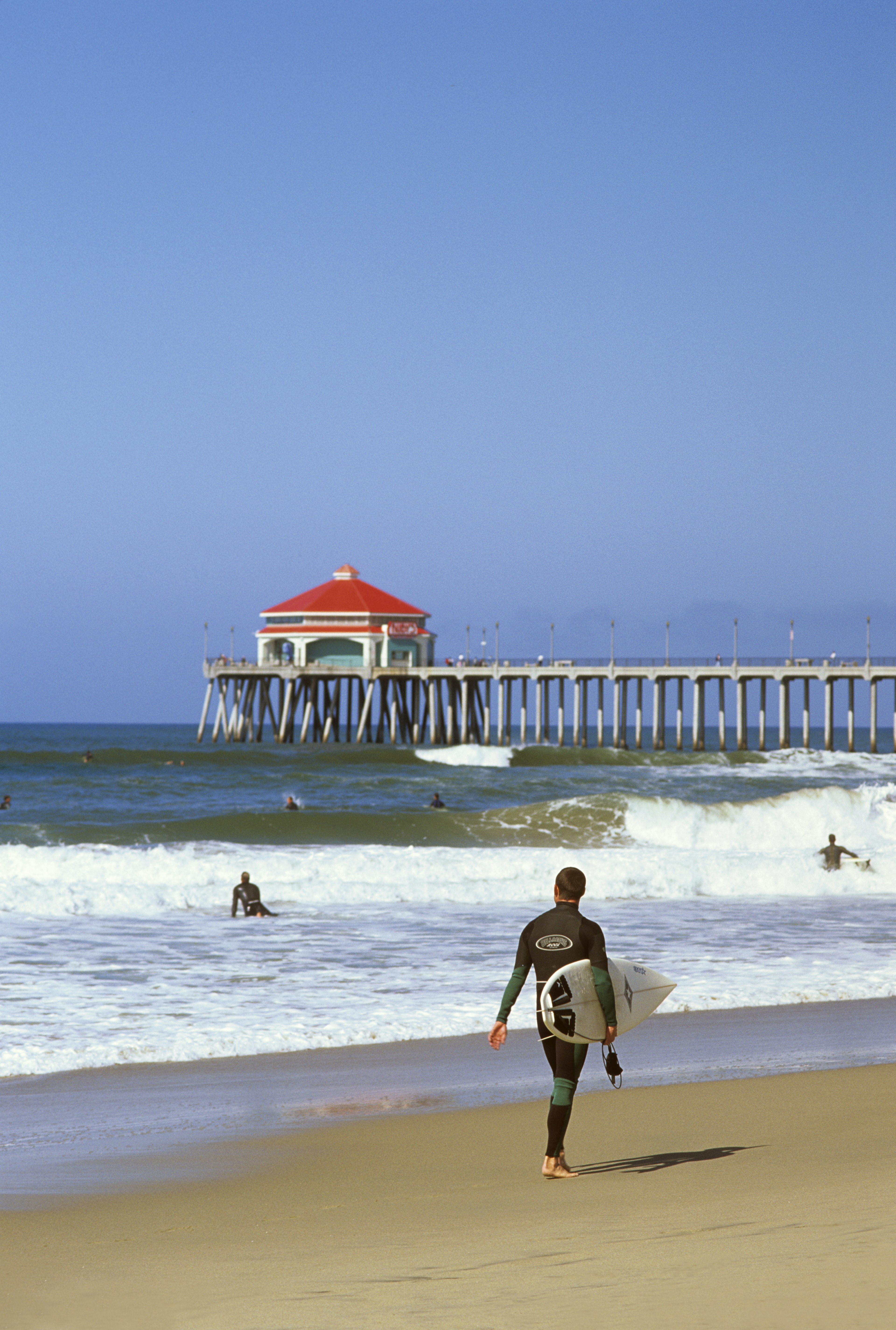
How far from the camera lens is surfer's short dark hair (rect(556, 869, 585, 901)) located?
5520mm

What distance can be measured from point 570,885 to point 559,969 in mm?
338

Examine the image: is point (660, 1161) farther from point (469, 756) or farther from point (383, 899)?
point (469, 756)

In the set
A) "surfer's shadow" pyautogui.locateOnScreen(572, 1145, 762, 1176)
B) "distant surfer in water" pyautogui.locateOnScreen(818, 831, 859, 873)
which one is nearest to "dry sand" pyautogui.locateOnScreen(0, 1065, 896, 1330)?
"surfer's shadow" pyautogui.locateOnScreen(572, 1145, 762, 1176)

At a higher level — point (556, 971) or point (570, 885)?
point (570, 885)

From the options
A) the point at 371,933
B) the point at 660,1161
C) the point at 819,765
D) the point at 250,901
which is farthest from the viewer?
the point at 819,765

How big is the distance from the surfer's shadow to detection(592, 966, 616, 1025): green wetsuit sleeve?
27.4 inches

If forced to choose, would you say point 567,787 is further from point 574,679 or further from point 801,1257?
point 801,1257

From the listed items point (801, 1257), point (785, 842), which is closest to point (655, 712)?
point (785, 842)

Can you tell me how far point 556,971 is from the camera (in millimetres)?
5469

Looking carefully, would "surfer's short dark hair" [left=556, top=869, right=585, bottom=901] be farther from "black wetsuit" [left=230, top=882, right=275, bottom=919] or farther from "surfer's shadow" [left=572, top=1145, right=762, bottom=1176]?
"black wetsuit" [left=230, top=882, right=275, bottom=919]

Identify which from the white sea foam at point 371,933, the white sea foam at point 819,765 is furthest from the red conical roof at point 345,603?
the white sea foam at point 371,933

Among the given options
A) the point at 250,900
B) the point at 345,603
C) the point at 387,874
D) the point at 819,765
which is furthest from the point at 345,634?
the point at 250,900

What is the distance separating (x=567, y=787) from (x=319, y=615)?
85.9ft

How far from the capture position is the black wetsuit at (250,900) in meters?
16.1
